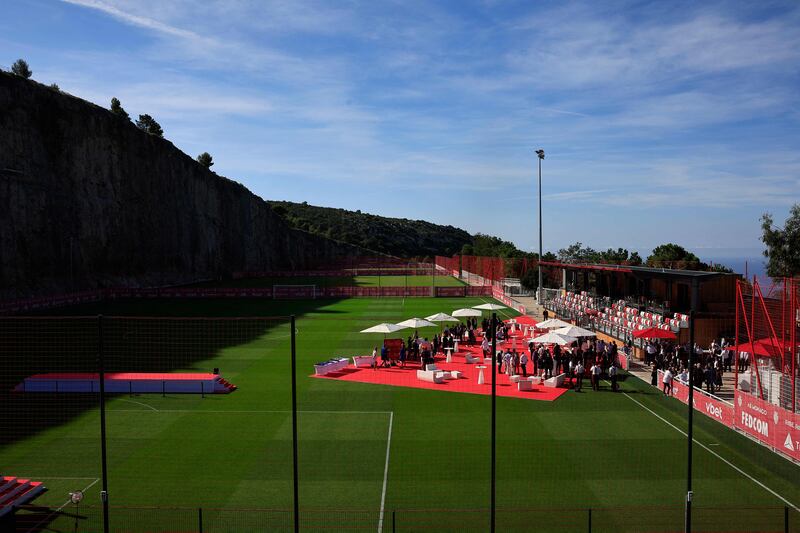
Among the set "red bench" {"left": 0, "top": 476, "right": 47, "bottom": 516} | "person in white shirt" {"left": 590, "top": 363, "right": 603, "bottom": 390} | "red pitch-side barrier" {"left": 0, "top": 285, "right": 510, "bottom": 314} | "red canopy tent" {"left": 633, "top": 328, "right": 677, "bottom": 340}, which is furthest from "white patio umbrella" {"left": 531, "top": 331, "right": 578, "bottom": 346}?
"red pitch-side barrier" {"left": 0, "top": 285, "right": 510, "bottom": 314}

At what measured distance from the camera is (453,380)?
27.2m

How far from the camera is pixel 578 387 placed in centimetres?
2509

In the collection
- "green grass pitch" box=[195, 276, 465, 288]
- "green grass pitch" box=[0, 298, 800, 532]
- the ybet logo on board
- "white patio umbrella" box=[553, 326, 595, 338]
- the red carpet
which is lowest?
"green grass pitch" box=[0, 298, 800, 532]

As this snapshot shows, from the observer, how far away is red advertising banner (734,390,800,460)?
1631 cm

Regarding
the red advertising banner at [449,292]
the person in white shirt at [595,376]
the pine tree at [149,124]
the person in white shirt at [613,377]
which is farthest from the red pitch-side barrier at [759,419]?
the pine tree at [149,124]

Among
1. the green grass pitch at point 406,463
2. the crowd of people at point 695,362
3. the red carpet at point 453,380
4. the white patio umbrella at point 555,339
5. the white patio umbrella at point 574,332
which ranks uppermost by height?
the white patio umbrella at point 574,332

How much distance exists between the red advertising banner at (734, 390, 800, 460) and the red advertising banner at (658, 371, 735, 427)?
16.1 inches

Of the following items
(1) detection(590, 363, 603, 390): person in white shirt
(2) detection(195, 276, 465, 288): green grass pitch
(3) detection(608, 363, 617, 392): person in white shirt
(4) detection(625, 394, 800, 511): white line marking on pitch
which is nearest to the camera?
(4) detection(625, 394, 800, 511): white line marking on pitch

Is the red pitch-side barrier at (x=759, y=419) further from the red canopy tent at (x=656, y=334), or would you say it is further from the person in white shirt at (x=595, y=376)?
the red canopy tent at (x=656, y=334)

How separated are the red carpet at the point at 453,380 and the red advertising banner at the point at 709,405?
4.22 metres

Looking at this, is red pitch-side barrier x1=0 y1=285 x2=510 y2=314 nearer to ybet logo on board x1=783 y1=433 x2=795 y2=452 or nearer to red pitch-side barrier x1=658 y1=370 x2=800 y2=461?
red pitch-side barrier x1=658 y1=370 x2=800 y2=461

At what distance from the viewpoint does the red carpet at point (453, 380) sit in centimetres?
2478

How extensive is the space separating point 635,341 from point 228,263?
284ft

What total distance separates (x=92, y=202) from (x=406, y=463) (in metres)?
63.2
